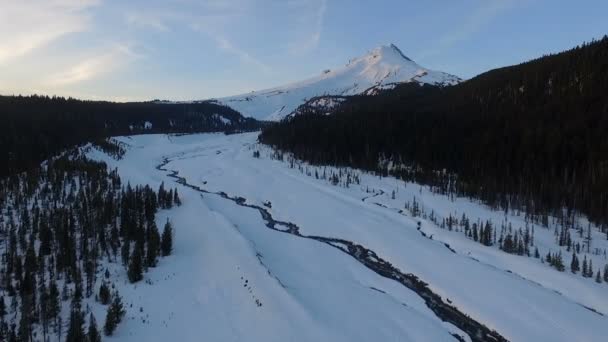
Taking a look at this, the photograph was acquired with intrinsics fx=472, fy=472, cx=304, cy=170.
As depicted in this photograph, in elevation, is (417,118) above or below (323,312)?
above

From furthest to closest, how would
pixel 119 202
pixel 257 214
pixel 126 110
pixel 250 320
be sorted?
1. pixel 126 110
2. pixel 257 214
3. pixel 119 202
4. pixel 250 320

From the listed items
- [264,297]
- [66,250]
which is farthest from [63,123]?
[264,297]

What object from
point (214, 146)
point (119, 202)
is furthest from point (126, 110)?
point (119, 202)

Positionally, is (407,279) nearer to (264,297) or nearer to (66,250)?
(264,297)

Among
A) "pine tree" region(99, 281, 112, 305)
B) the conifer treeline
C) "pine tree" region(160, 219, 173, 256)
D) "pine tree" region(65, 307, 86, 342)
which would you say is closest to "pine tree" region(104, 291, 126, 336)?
the conifer treeline

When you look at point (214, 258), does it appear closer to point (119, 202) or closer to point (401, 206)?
point (119, 202)

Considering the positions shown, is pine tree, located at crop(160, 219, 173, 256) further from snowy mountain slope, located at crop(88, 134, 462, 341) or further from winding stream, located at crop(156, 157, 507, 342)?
winding stream, located at crop(156, 157, 507, 342)

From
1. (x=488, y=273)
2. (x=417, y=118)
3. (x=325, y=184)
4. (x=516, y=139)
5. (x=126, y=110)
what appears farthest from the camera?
(x=126, y=110)
